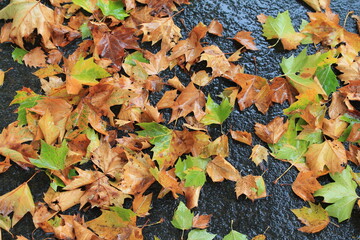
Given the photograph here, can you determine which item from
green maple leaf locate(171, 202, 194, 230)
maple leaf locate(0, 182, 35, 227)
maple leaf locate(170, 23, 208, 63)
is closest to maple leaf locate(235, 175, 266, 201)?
green maple leaf locate(171, 202, 194, 230)

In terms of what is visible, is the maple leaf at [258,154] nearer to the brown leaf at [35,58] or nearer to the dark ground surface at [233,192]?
the dark ground surface at [233,192]

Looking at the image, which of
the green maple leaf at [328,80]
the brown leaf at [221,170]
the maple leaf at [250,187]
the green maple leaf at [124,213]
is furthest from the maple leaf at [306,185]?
the green maple leaf at [124,213]

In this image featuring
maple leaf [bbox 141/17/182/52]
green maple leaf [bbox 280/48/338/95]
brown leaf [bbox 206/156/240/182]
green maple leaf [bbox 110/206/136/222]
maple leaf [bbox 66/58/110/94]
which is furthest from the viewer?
maple leaf [bbox 141/17/182/52]

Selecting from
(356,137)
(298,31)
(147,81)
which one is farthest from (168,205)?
(298,31)

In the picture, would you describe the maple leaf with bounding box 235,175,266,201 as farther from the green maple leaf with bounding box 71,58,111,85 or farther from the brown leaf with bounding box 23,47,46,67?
the brown leaf with bounding box 23,47,46,67

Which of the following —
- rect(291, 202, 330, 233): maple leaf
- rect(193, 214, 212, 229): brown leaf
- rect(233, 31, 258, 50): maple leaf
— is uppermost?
rect(233, 31, 258, 50): maple leaf

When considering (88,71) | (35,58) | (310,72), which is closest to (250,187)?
(310,72)

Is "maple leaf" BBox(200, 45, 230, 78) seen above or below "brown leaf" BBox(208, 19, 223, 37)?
below
